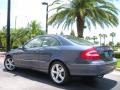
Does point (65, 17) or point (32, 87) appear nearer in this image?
point (32, 87)

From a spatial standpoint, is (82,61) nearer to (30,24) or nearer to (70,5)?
(70,5)

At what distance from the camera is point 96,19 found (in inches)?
1009

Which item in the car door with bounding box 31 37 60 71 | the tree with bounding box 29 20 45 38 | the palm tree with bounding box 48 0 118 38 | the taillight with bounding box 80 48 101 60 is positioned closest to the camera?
the taillight with bounding box 80 48 101 60

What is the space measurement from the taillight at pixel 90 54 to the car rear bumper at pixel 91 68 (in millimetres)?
147

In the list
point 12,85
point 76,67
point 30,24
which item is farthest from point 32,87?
point 30,24

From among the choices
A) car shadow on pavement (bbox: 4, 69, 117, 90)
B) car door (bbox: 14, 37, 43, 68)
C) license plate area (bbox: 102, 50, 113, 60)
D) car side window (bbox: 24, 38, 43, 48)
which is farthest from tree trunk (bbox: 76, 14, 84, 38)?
license plate area (bbox: 102, 50, 113, 60)

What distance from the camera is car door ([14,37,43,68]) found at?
30.5 ft

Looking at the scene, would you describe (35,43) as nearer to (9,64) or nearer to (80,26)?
(9,64)

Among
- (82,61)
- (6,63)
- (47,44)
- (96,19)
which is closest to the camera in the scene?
(82,61)

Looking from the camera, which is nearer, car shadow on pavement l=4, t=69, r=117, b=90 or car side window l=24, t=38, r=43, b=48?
car shadow on pavement l=4, t=69, r=117, b=90

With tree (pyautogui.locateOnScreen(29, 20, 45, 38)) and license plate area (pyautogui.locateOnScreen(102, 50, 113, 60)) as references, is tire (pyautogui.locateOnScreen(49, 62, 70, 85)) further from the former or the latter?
tree (pyautogui.locateOnScreen(29, 20, 45, 38))

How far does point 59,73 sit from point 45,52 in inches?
32.6

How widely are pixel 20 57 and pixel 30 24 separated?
51.0 metres

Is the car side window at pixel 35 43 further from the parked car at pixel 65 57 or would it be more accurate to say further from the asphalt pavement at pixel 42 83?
the asphalt pavement at pixel 42 83
